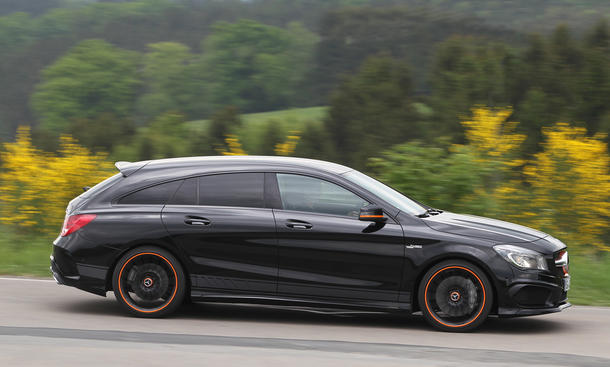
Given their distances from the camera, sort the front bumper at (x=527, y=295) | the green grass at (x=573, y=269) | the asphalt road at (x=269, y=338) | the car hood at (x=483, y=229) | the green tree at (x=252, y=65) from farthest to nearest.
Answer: the green tree at (x=252, y=65) → the green grass at (x=573, y=269) → the car hood at (x=483, y=229) → the front bumper at (x=527, y=295) → the asphalt road at (x=269, y=338)

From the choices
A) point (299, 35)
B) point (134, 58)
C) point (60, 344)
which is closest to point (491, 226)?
point (60, 344)

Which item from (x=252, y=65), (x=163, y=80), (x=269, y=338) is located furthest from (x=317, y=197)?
(x=163, y=80)

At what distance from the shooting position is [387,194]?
8.28m

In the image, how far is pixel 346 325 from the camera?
7906 millimetres

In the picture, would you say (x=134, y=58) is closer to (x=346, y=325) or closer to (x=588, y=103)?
(x=588, y=103)

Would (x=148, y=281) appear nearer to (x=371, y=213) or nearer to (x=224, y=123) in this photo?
(x=371, y=213)

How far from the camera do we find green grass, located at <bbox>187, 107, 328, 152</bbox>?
67.4 m

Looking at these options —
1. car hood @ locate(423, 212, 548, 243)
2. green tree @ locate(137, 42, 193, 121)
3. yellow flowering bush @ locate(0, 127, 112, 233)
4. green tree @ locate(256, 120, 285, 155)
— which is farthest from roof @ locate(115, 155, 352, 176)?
green tree @ locate(137, 42, 193, 121)

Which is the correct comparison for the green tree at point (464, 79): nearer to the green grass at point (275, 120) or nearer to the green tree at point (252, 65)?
the green grass at point (275, 120)

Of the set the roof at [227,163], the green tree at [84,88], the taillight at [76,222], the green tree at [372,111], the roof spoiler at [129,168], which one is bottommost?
the taillight at [76,222]

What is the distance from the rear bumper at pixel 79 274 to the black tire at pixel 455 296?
2.99 meters

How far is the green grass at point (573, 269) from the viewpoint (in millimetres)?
9938

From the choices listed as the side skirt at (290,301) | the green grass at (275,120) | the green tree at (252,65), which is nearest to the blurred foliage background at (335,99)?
the green tree at (252,65)

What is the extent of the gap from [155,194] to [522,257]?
3.48m
